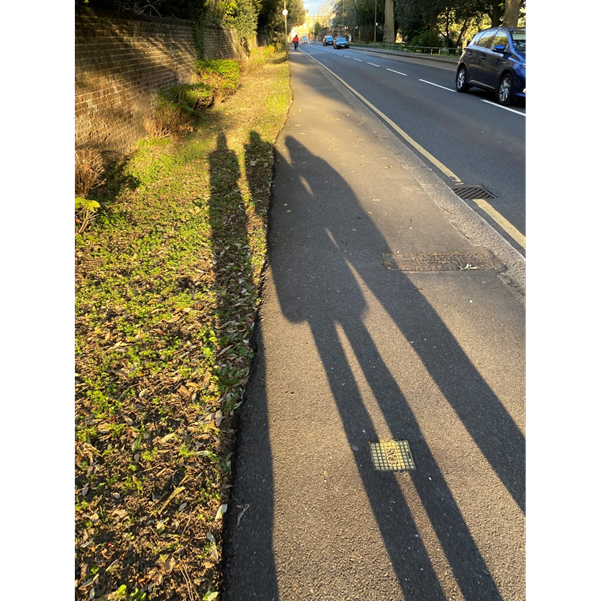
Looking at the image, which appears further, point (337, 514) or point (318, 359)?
point (318, 359)

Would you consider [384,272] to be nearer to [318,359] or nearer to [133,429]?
[318,359]

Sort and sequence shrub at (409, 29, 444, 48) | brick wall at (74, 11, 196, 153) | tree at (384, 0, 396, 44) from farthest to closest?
tree at (384, 0, 396, 44)
shrub at (409, 29, 444, 48)
brick wall at (74, 11, 196, 153)

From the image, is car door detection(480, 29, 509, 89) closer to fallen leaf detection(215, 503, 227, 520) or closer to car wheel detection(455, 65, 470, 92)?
car wheel detection(455, 65, 470, 92)

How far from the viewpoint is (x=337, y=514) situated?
2.23 metres

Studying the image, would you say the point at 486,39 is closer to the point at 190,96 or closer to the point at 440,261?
the point at 190,96

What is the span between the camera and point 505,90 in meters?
13.0

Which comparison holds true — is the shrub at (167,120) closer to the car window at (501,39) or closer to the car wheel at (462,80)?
the car window at (501,39)

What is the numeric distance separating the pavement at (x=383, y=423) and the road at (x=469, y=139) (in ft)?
2.47

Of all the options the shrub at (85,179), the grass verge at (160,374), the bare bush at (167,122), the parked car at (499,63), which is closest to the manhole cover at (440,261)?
the grass verge at (160,374)

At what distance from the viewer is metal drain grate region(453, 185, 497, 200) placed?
6.58 m

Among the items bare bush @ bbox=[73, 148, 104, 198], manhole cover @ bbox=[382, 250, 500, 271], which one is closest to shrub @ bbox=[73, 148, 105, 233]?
bare bush @ bbox=[73, 148, 104, 198]
